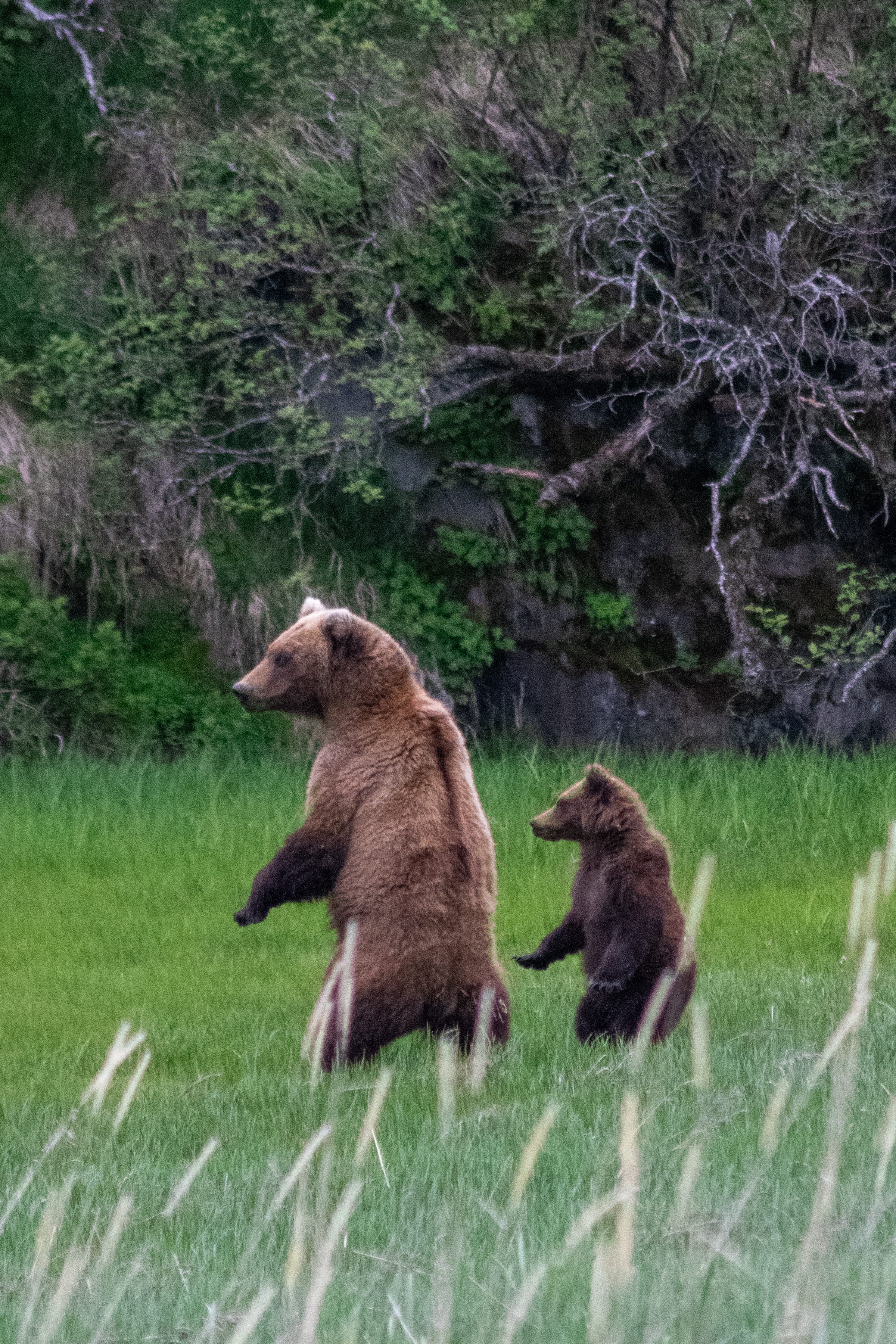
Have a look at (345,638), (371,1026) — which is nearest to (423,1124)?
(371,1026)

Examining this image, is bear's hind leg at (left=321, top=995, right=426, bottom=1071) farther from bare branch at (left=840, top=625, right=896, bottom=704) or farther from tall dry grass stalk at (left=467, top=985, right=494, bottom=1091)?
bare branch at (left=840, top=625, right=896, bottom=704)

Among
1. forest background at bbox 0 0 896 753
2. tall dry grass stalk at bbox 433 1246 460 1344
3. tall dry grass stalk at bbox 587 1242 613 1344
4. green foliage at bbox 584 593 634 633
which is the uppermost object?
forest background at bbox 0 0 896 753

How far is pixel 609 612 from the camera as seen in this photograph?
1009cm

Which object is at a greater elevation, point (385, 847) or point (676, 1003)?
point (385, 847)

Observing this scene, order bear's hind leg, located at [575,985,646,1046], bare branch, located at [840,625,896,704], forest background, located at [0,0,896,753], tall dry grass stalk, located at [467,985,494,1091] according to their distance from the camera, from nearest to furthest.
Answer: tall dry grass stalk, located at [467,985,494,1091] → bear's hind leg, located at [575,985,646,1046] → forest background, located at [0,0,896,753] → bare branch, located at [840,625,896,704]

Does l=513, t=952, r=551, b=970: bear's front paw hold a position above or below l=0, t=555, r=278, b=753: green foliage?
below

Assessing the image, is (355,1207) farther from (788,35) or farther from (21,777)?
(788,35)

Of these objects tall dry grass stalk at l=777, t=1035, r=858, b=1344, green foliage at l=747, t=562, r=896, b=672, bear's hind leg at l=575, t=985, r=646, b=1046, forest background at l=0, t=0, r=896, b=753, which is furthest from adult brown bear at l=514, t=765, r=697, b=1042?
green foliage at l=747, t=562, r=896, b=672

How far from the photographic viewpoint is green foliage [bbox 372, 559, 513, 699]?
32.3 ft

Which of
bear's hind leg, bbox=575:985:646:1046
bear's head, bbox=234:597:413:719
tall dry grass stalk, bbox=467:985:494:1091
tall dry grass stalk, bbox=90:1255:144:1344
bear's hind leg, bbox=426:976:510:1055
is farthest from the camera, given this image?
bear's hind leg, bbox=575:985:646:1046

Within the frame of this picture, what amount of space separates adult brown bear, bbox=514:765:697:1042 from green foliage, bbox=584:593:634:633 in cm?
589

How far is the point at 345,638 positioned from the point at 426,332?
237 inches

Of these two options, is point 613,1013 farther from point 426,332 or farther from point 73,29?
point 73,29

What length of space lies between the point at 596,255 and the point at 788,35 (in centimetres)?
198
